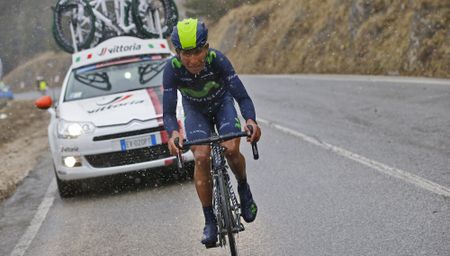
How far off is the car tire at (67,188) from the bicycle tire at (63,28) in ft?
12.3

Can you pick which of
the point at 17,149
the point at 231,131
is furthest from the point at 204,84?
the point at 17,149

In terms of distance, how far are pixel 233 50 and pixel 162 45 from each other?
41.1 metres

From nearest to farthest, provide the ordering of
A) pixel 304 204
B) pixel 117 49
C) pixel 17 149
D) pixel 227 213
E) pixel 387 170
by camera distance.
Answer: pixel 227 213 → pixel 304 204 → pixel 387 170 → pixel 117 49 → pixel 17 149

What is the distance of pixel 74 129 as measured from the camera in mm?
8211

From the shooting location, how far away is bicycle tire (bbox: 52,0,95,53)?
11.7 meters

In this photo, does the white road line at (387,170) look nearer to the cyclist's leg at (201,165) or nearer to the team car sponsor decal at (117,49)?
the cyclist's leg at (201,165)

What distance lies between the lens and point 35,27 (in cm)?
12050

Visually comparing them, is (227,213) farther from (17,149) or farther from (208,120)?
(17,149)

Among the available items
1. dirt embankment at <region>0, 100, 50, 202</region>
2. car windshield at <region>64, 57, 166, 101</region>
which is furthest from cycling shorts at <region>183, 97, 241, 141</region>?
dirt embankment at <region>0, 100, 50, 202</region>

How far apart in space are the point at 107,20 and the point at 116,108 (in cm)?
514

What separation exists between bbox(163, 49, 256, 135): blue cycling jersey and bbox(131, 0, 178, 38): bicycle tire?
681cm

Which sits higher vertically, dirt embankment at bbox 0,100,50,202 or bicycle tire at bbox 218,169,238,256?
bicycle tire at bbox 218,169,238,256

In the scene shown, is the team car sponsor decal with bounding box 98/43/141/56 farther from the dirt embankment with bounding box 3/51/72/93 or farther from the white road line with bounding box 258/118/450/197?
the dirt embankment with bounding box 3/51/72/93

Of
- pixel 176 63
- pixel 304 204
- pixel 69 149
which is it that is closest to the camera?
pixel 176 63
